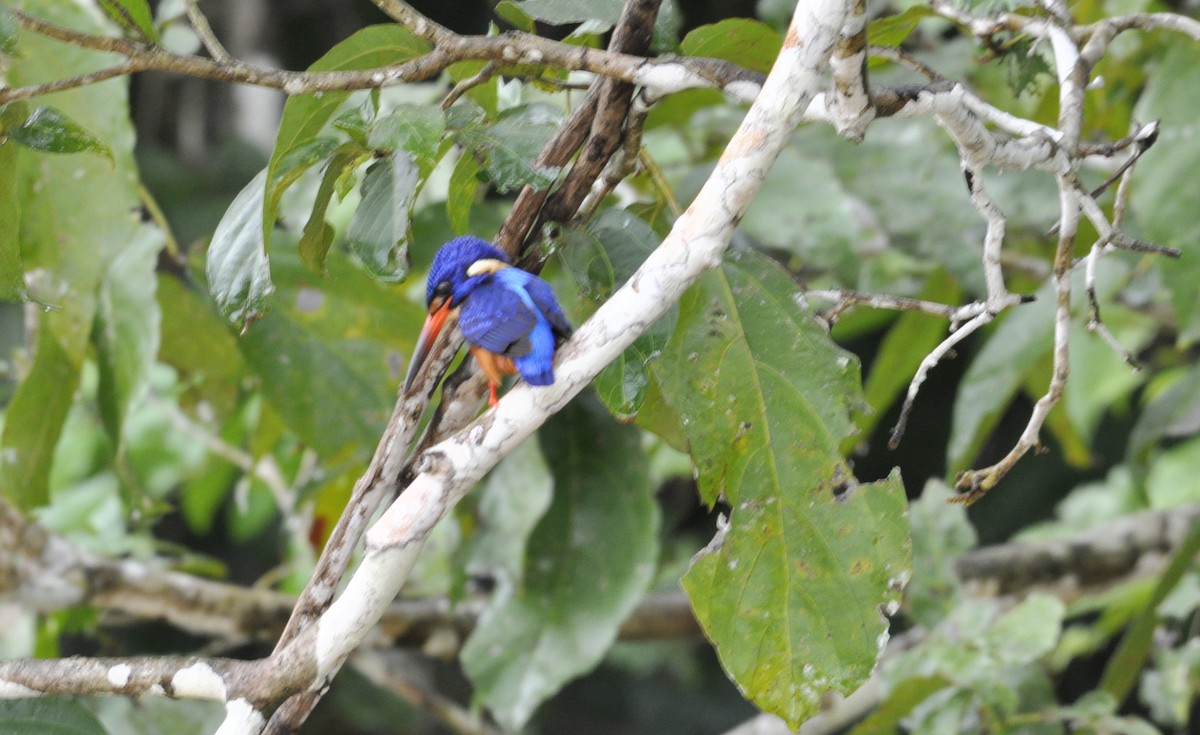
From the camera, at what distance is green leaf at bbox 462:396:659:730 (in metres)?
2.23

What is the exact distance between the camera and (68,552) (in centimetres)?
238

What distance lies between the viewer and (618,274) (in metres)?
1.38

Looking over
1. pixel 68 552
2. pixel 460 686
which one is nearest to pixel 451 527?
pixel 68 552

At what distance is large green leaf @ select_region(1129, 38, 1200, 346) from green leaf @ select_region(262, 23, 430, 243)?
1.44 metres

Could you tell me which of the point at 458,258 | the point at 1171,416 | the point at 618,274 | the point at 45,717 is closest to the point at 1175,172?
the point at 1171,416

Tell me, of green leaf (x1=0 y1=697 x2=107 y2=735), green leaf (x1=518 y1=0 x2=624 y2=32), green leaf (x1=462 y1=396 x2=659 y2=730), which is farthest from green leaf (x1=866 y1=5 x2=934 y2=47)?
green leaf (x1=0 y1=697 x2=107 y2=735)

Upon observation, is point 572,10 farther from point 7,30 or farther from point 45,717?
point 45,717

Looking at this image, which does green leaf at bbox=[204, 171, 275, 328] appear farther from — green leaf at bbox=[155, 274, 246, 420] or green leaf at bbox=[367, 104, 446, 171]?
green leaf at bbox=[155, 274, 246, 420]

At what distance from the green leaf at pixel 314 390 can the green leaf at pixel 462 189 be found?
82 centimetres

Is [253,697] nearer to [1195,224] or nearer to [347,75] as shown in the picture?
[347,75]

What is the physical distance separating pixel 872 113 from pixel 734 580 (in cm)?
56

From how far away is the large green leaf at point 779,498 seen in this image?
142 cm

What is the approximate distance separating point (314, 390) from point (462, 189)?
91 centimetres

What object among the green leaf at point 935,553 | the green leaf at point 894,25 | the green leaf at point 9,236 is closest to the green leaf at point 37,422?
the green leaf at point 9,236
